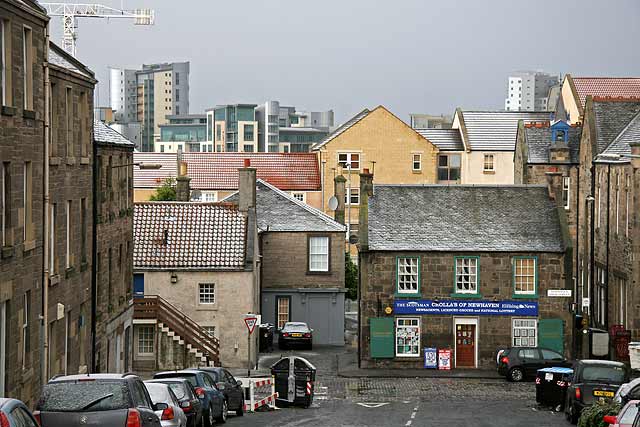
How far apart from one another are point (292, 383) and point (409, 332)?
13557 millimetres

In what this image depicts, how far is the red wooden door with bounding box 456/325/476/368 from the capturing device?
169ft

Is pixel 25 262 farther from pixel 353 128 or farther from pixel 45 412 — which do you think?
pixel 353 128

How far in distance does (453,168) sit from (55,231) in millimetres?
69716

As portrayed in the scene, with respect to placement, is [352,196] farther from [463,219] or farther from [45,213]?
[45,213]

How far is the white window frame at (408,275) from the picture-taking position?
170 feet

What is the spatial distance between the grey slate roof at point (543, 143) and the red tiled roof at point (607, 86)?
66.7 feet

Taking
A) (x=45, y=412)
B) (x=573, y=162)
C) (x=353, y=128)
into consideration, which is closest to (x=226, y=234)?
(x=573, y=162)

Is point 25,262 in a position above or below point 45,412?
above

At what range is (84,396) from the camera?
62.7 ft

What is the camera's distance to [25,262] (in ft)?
85.6

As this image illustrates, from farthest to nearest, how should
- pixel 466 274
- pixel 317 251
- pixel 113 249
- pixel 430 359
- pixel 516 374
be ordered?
pixel 317 251 < pixel 466 274 < pixel 430 359 < pixel 516 374 < pixel 113 249

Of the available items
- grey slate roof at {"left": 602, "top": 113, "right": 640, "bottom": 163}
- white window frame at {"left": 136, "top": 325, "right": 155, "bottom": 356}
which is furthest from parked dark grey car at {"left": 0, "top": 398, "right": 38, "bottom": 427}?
grey slate roof at {"left": 602, "top": 113, "right": 640, "bottom": 163}

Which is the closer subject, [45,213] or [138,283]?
[45,213]

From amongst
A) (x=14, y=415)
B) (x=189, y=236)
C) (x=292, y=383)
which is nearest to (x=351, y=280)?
(x=189, y=236)
